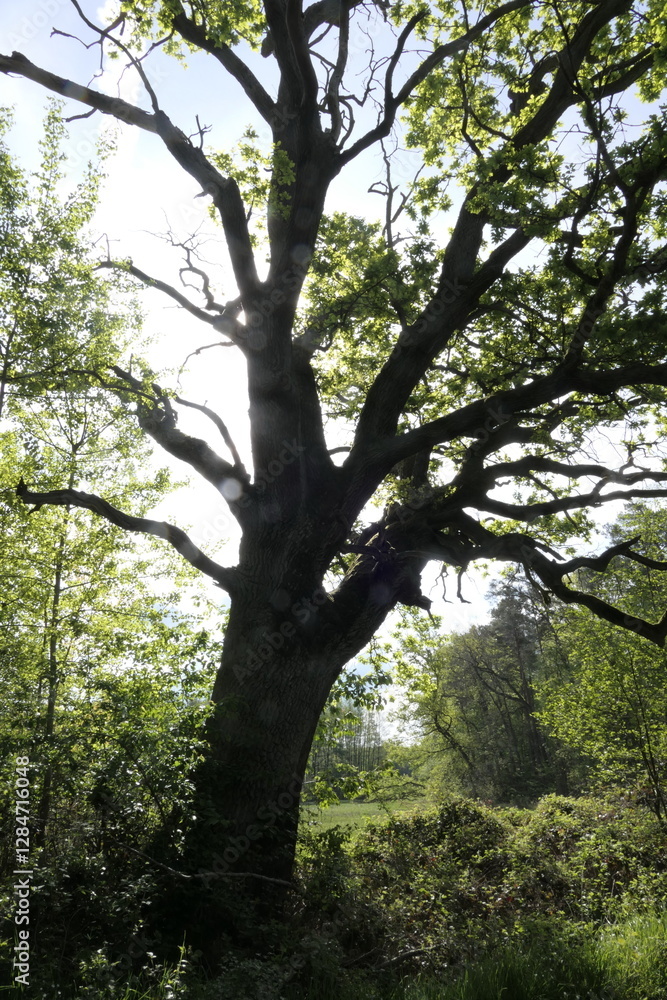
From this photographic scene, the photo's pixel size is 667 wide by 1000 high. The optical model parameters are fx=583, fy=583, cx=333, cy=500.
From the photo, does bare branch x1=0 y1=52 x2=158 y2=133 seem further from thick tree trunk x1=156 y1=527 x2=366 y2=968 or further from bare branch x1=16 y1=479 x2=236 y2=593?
thick tree trunk x1=156 y1=527 x2=366 y2=968

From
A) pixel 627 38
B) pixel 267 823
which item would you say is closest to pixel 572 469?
pixel 627 38

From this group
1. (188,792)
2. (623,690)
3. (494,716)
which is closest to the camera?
(188,792)

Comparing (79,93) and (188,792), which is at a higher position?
(79,93)

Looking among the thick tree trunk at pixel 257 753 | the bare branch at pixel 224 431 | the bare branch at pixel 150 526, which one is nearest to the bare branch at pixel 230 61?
the bare branch at pixel 224 431

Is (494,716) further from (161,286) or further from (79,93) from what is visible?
(79,93)

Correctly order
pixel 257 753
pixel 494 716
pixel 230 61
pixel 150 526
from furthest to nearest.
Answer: pixel 494 716, pixel 230 61, pixel 150 526, pixel 257 753

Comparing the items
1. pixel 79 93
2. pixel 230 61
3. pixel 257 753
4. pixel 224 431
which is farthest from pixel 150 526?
pixel 230 61

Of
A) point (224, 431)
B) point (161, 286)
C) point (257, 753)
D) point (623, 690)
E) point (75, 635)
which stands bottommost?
point (257, 753)

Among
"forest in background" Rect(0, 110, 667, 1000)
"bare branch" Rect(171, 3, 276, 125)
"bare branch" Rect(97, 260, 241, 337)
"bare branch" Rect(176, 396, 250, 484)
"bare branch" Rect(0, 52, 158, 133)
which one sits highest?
"bare branch" Rect(171, 3, 276, 125)

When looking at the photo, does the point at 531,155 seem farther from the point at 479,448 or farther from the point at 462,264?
the point at 479,448

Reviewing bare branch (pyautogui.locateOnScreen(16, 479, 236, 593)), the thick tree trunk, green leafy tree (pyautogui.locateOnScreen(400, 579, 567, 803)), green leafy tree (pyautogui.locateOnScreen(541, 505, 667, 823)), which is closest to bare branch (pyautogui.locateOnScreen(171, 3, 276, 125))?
bare branch (pyautogui.locateOnScreen(16, 479, 236, 593))

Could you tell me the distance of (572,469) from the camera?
28.3 ft

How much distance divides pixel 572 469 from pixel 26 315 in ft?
25.0

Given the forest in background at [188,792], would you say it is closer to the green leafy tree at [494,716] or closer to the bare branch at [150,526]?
the bare branch at [150,526]
